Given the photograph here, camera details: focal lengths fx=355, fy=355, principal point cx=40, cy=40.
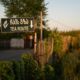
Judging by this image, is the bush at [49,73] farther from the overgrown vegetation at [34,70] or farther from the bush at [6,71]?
the bush at [6,71]

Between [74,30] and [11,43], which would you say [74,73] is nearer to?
[74,30]

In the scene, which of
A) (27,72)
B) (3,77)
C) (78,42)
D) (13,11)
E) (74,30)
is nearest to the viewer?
(3,77)

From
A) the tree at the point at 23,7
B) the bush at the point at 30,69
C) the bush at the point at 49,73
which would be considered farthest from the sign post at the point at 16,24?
the tree at the point at 23,7

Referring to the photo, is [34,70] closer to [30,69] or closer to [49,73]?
[30,69]

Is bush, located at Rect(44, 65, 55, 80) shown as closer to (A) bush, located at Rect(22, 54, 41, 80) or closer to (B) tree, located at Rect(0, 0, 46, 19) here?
(A) bush, located at Rect(22, 54, 41, 80)

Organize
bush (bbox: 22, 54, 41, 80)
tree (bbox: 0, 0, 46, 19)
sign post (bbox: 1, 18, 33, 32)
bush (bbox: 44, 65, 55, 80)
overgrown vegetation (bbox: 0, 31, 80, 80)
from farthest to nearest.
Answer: tree (bbox: 0, 0, 46, 19) < sign post (bbox: 1, 18, 33, 32) < bush (bbox: 44, 65, 55, 80) < bush (bbox: 22, 54, 41, 80) < overgrown vegetation (bbox: 0, 31, 80, 80)

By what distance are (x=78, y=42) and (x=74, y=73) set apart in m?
14.5

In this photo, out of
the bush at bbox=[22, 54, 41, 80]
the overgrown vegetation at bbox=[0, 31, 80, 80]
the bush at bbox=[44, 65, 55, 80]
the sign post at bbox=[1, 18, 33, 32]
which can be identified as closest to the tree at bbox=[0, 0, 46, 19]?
the overgrown vegetation at bbox=[0, 31, 80, 80]

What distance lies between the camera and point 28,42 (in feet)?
157

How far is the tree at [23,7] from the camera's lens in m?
51.9

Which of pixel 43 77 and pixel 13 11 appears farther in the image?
pixel 13 11

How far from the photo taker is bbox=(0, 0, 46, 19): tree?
5188 cm

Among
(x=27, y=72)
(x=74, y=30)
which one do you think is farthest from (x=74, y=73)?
(x=74, y=30)

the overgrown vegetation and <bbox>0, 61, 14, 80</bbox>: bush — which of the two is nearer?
<bbox>0, 61, 14, 80</bbox>: bush
